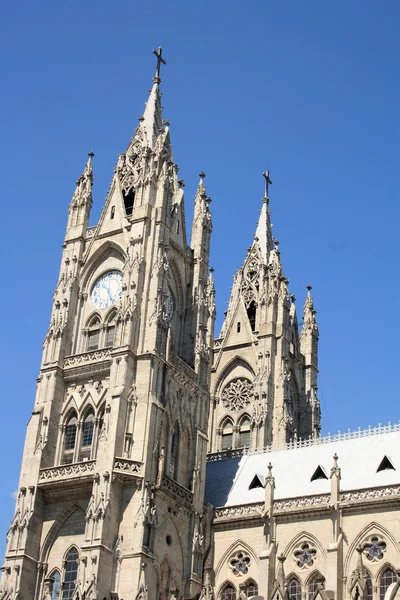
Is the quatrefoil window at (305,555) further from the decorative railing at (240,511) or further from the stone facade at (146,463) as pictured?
the decorative railing at (240,511)

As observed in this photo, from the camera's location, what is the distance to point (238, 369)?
2422 inches

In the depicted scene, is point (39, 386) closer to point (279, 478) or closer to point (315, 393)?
point (279, 478)

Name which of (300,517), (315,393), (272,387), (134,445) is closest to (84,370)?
(134,445)

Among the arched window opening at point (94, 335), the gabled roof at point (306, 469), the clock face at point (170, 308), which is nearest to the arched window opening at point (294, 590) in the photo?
the gabled roof at point (306, 469)

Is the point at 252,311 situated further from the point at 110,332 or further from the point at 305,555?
the point at 305,555

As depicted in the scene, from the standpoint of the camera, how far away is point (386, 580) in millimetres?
41219

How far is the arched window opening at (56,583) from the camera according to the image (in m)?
41.6

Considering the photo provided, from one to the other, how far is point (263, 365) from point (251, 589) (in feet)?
58.0

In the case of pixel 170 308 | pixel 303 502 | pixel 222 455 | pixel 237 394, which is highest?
pixel 237 394

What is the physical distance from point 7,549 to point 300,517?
12.4 metres

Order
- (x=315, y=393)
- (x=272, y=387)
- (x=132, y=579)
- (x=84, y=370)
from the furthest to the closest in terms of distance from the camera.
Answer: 1. (x=315, y=393)
2. (x=272, y=387)
3. (x=84, y=370)
4. (x=132, y=579)

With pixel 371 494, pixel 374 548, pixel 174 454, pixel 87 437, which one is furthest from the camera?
pixel 174 454

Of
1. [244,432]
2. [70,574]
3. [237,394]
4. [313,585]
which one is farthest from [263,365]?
[70,574]

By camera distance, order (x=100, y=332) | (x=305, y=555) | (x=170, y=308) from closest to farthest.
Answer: (x=305, y=555) → (x=100, y=332) → (x=170, y=308)
